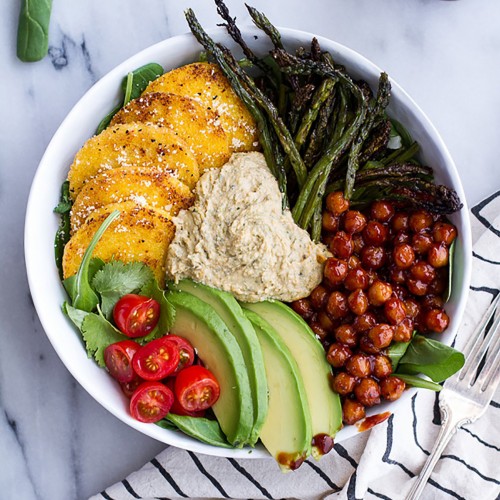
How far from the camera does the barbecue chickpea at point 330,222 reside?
140 inches

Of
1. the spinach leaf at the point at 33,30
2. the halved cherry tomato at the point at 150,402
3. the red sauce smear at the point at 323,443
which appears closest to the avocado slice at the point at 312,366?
the red sauce smear at the point at 323,443

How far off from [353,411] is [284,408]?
30 centimetres

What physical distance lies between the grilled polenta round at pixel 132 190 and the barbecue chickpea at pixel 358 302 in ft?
2.88

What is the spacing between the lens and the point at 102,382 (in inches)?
136

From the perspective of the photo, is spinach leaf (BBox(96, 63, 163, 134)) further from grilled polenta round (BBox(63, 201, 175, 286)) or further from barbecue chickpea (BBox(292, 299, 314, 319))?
barbecue chickpea (BBox(292, 299, 314, 319))

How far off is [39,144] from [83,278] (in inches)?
37.6

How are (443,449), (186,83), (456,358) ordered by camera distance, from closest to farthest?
(456,358) < (186,83) < (443,449)

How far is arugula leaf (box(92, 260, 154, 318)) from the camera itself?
3.42m

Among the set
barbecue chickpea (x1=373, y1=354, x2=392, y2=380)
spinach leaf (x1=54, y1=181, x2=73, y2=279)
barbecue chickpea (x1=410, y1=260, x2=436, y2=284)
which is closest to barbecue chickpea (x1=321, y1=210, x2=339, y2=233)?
barbecue chickpea (x1=410, y1=260, x2=436, y2=284)

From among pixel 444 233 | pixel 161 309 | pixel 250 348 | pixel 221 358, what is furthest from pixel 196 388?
pixel 444 233

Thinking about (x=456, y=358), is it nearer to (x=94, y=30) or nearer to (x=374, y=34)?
(x=374, y=34)

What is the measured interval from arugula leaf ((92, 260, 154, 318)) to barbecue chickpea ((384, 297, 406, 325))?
1041 mm

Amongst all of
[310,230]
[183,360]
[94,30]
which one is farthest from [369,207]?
[94,30]

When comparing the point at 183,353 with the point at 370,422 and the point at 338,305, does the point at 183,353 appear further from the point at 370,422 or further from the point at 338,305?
the point at 370,422
